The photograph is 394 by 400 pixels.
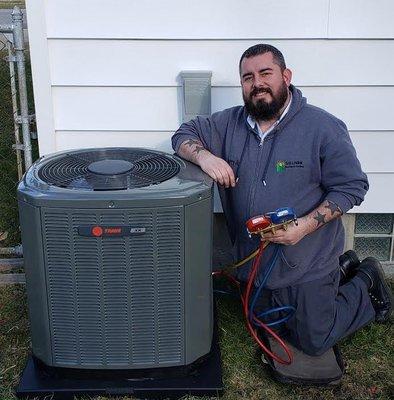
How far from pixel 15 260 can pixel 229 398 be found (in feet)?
5.36

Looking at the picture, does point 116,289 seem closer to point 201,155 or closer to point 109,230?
point 109,230

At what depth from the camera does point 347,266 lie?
124 inches

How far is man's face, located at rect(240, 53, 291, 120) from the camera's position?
8.32 feet

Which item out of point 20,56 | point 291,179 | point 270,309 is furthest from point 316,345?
point 20,56

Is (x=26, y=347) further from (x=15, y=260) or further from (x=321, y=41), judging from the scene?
(x=321, y=41)

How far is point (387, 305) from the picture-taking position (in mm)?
→ 2959

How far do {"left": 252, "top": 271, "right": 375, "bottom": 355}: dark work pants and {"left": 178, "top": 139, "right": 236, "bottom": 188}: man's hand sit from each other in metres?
0.61

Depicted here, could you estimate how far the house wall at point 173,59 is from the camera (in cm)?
293

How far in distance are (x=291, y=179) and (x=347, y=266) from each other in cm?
81

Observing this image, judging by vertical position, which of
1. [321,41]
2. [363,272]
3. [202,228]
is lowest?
[363,272]

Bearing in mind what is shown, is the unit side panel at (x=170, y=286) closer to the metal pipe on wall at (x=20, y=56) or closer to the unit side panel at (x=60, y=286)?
the unit side panel at (x=60, y=286)

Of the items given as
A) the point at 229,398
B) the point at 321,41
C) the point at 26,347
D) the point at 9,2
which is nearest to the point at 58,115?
the point at 26,347

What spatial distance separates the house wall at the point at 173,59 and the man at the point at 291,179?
405 millimetres

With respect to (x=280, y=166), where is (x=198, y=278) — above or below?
below
